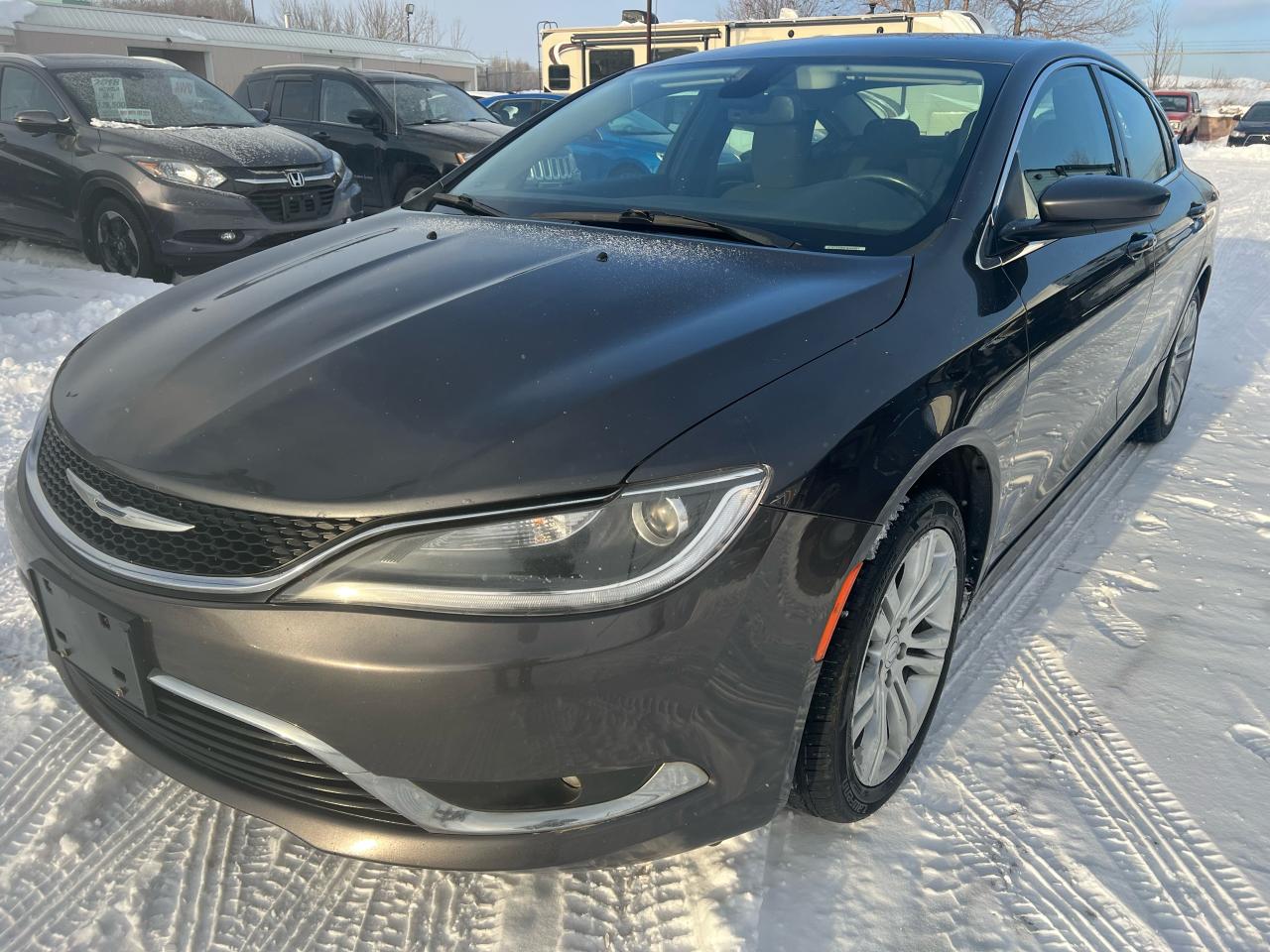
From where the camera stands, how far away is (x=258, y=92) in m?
10.6

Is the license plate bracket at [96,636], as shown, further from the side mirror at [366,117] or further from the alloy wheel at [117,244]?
the side mirror at [366,117]

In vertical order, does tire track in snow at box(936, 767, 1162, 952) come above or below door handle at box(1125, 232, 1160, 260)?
below

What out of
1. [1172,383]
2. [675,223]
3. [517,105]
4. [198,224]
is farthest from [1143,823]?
[517,105]

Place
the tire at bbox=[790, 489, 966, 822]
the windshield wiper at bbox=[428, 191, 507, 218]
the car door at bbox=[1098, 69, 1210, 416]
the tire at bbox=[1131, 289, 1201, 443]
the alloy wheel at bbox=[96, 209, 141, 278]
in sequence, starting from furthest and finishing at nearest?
1. the alloy wheel at bbox=[96, 209, 141, 278]
2. the tire at bbox=[1131, 289, 1201, 443]
3. the car door at bbox=[1098, 69, 1210, 416]
4. the windshield wiper at bbox=[428, 191, 507, 218]
5. the tire at bbox=[790, 489, 966, 822]

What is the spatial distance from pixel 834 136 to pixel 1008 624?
147cm

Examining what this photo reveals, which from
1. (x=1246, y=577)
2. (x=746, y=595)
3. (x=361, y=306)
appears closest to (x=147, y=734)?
(x=361, y=306)

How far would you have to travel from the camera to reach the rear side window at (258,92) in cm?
1051

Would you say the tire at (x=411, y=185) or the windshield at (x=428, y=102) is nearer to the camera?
the tire at (x=411, y=185)

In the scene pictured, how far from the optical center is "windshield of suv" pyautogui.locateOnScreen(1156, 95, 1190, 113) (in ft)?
87.0

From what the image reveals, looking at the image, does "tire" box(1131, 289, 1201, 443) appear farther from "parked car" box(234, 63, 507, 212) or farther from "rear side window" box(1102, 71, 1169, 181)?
"parked car" box(234, 63, 507, 212)

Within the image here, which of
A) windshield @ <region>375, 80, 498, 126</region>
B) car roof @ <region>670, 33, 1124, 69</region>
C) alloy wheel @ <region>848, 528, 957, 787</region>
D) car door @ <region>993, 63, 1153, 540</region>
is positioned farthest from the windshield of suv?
alloy wheel @ <region>848, 528, 957, 787</region>

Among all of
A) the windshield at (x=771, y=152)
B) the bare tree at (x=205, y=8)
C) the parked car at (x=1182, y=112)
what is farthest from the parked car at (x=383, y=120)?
the bare tree at (x=205, y=8)

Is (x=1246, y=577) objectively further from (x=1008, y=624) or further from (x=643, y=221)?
(x=643, y=221)

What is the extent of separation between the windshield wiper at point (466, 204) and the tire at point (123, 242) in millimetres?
4355
